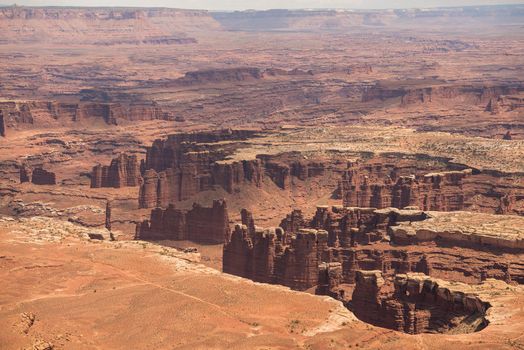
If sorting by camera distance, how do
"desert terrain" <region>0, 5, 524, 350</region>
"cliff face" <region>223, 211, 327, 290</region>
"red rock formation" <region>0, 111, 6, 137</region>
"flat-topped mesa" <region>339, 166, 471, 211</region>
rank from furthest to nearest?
"red rock formation" <region>0, 111, 6, 137</region> → "flat-topped mesa" <region>339, 166, 471, 211</region> → "cliff face" <region>223, 211, 327, 290</region> → "desert terrain" <region>0, 5, 524, 350</region>

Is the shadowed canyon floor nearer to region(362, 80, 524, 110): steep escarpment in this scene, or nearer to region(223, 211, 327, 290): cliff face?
region(223, 211, 327, 290): cliff face

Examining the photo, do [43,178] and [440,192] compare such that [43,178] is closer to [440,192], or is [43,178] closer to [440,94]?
[440,192]

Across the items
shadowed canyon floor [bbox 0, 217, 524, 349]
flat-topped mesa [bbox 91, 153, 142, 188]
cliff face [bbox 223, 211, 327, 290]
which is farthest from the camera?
flat-topped mesa [bbox 91, 153, 142, 188]

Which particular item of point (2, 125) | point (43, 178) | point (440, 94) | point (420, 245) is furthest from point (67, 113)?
point (420, 245)

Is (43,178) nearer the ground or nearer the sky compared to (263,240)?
nearer the ground

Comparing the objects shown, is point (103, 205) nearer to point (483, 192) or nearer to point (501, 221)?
point (483, 192)

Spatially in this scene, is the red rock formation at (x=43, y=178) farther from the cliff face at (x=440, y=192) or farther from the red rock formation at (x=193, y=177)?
the cliff face at (x=440, y=192)

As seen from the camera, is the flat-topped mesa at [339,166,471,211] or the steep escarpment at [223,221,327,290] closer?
the steep escarpment at [223,221,327,290]

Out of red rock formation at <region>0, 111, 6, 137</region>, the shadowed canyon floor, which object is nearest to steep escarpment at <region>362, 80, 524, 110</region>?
red rock formation at <region>0, 111, 6, 137</region>
